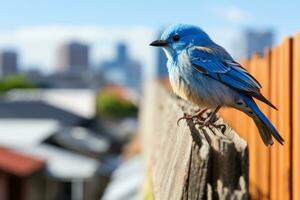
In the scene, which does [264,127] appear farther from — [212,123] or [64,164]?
[64,164]

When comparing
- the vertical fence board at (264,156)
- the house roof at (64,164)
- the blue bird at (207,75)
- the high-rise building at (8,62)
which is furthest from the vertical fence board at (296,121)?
the high-rise building at (8,62)

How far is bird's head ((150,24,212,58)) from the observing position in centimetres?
241

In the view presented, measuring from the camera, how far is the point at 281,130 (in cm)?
255

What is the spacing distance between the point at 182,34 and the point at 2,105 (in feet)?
117

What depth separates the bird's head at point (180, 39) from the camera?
241 centimetres

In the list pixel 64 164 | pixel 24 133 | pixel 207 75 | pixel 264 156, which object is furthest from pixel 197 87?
pixel 24 133

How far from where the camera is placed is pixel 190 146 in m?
1.67

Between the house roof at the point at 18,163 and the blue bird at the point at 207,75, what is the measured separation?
15.7 meters

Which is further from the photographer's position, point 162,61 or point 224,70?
point 162,61

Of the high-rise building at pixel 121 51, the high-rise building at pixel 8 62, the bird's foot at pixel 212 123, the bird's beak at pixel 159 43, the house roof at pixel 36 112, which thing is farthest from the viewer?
the high-rise building at pixel 121 51

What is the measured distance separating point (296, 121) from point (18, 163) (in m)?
16.6

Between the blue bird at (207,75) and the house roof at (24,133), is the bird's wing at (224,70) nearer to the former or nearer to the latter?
the blue bird at (207,75)

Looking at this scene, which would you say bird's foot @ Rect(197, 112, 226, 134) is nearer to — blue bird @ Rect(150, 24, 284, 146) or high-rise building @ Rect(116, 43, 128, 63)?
blue bird @ Rect(150, 24, 284, 146)

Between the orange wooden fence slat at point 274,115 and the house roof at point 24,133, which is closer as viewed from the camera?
the orange wooden fence slat at point 274,115
